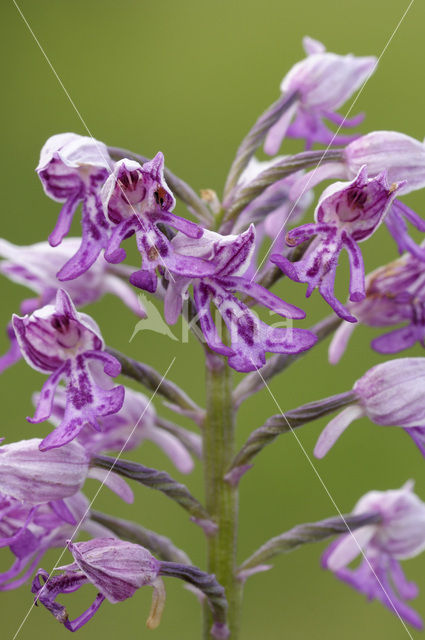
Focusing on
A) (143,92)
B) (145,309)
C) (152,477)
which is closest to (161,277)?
(145,309)

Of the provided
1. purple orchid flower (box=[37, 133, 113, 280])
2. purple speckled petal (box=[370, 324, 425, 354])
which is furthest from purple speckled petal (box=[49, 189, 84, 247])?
purple speckled petal (box=[370, 324, 425, 354])

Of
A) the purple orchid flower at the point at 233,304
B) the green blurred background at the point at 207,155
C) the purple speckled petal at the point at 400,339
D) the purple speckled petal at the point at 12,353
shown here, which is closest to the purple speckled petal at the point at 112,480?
the purple orchid flower at the point at 233,304

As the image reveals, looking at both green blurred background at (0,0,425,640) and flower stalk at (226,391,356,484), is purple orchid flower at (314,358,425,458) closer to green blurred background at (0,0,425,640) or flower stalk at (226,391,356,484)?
flower stalk at (226,391,356,484)

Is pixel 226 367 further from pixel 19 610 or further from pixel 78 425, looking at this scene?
pixel 19 610

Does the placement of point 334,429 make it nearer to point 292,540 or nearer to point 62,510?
point 292,540

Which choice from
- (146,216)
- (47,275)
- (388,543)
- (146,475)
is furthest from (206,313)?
(388,543)

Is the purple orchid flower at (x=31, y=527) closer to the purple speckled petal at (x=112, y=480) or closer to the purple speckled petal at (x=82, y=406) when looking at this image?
the purple speckled petal at (x=112, y=480)
